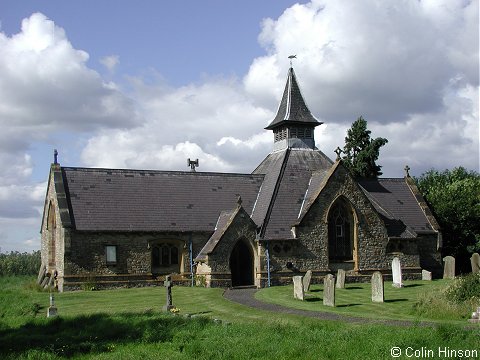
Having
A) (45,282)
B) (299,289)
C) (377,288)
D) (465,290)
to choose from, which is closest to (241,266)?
(299,289)

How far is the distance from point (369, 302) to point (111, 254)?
16987 mm

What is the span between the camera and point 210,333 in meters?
18.5

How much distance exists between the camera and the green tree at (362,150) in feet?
175

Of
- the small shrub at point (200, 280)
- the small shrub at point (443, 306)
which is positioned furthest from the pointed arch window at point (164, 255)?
the small shrub at point (443, 306)

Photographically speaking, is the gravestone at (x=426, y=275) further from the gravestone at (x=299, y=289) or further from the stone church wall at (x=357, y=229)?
the gravestone at (x=299, y=289)

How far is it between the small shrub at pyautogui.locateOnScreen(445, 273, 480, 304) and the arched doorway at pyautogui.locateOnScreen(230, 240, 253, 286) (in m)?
16.7

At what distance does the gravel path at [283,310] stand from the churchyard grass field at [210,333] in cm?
80

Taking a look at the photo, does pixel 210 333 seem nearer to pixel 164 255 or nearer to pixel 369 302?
pixel 369 302

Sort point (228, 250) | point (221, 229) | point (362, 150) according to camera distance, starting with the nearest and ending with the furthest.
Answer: point (228, 250)
point (221, 229)
point (362, 150)

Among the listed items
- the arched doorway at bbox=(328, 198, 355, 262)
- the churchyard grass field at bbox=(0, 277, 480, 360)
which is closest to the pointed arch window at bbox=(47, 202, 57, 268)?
the churchyard grass field at bbox=(0, 277, 480, 360)

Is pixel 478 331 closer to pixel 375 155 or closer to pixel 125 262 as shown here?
pixel 125 262

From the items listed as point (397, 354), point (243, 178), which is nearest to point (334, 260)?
point (243, 178)

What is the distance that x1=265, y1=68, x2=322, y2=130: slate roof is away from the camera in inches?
1809

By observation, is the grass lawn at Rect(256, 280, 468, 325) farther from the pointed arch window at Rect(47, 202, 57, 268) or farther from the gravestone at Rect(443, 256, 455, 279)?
the pointed arch window at Rect(47, 202, 57, 268)
